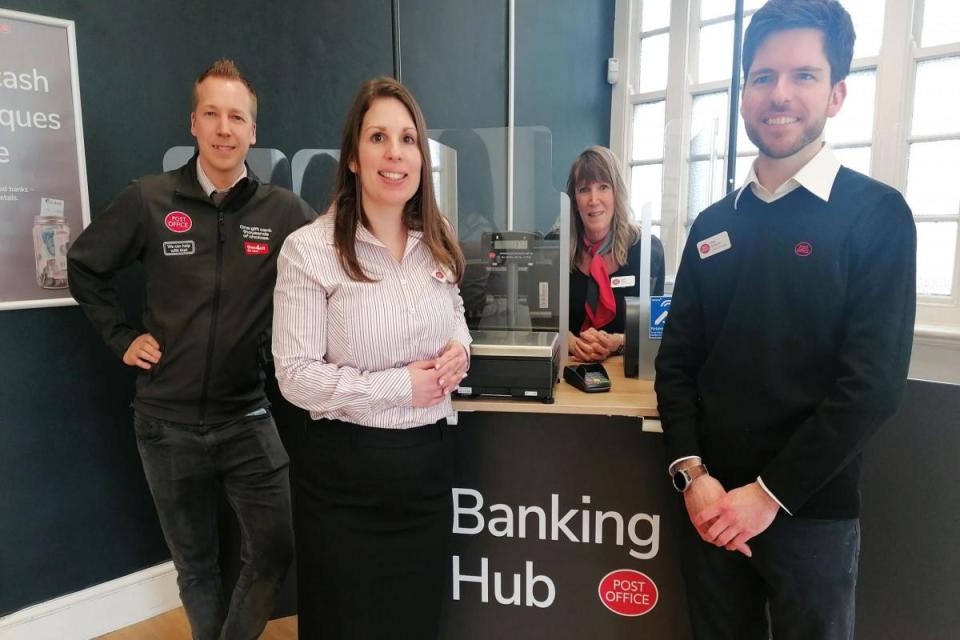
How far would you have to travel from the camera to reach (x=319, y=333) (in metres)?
1.27

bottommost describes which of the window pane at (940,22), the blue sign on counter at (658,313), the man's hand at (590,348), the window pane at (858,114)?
the man's hand at (590,348)

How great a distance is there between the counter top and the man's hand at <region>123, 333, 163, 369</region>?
3.02 ft

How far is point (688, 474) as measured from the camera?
4.29ft

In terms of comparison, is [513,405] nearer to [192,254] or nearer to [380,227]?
[380,227]

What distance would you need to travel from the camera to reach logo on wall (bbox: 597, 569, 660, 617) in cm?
164

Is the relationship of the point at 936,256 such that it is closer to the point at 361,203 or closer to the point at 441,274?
the point at 441,274

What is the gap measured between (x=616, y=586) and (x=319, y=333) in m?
1.04

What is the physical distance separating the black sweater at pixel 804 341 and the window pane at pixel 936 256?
302 centimetres

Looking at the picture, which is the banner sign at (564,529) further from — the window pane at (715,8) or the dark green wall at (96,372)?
the window pane at (715,8)

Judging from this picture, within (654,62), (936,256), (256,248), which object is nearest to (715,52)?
(654,62)

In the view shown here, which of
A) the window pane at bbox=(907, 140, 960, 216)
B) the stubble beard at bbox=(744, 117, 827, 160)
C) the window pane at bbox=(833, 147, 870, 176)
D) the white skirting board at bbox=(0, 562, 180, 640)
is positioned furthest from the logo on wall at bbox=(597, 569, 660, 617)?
the window pane at bbox=(833, 147, 870, 176)

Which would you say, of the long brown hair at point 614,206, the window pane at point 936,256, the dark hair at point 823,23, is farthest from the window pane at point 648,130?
the dark hair at point 823,23

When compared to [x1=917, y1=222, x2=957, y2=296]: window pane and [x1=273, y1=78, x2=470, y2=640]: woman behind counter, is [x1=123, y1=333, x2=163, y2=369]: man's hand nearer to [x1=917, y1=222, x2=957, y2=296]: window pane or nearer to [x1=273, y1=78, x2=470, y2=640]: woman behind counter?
[x1=273, y1=78, x2=470, y2=640]: woman behind counter

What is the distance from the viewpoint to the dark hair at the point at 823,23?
3.78 ft
